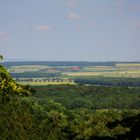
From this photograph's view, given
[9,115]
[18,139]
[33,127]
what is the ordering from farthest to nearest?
[33,127], [18,139], [9,115]

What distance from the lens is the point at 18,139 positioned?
7588 cm

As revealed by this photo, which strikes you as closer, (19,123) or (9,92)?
(9,92)

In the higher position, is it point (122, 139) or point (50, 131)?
point (122, 139)

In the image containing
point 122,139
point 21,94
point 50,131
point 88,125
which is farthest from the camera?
point 88,125

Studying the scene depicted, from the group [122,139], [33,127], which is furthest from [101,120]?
[122,139]

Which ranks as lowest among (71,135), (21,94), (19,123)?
(71,135)

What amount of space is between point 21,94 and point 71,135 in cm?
8240

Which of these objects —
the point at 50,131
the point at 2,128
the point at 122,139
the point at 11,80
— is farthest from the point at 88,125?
the point at 11,80

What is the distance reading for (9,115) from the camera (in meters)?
→ 66.4

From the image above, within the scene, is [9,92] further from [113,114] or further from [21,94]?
[113,114]

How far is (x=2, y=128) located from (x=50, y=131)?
104ft

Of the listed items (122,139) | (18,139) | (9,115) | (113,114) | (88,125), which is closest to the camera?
(122,139)

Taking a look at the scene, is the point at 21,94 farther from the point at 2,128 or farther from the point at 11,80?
the point at 2,128

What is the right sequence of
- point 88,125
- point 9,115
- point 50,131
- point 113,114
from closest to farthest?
point 9,115 → point 50,131 → point 88,125 → point 113,114
